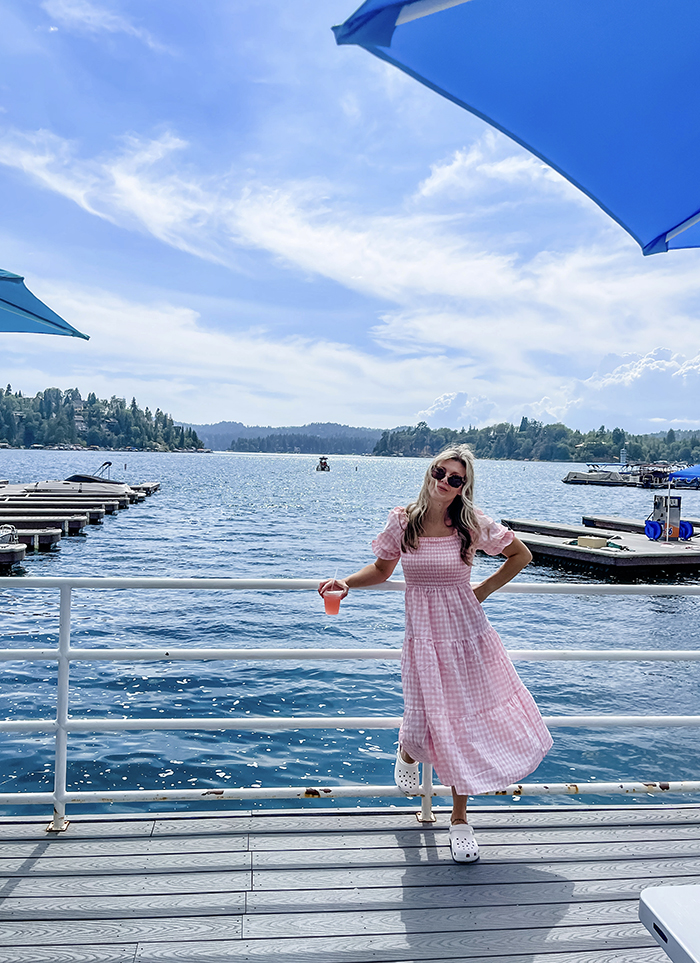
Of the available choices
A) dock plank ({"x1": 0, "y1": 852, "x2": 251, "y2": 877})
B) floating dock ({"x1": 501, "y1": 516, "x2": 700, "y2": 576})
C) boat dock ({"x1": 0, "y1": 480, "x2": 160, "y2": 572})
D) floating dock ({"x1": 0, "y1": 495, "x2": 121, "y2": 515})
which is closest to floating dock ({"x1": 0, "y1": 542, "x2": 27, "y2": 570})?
boat dock ({"x1": 0, "y1": 480, "x2": 160, "y2": 572})

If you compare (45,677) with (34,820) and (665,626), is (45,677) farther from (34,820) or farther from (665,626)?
(665,626)

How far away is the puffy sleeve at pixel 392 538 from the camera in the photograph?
2537 millimetres

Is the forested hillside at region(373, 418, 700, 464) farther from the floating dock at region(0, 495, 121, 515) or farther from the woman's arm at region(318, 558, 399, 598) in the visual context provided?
the woman's arm at region(318, 558, 399, 598)

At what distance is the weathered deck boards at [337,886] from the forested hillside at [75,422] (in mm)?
167765

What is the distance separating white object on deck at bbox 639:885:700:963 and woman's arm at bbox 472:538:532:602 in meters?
1.20

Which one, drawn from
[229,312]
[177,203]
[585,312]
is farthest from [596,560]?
[229,312]

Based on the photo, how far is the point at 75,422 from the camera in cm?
16162

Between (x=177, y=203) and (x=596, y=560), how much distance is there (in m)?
12.7

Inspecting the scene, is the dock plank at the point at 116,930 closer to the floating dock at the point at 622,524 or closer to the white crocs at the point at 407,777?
the white crocs at the point at 407,777

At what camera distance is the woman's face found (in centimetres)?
254

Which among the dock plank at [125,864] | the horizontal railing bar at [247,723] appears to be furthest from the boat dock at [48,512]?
the dock plank at [125,864]

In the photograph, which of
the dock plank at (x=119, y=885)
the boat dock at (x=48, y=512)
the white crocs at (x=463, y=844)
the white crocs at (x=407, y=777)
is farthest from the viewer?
the boat dock at (x=48, y=512)

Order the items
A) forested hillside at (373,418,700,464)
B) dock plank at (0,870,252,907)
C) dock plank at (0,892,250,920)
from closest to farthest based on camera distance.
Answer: dock plank at (0,892,250,920) < dock plank at (0,870,252,907) < forested hillside at (373,418,700,464)

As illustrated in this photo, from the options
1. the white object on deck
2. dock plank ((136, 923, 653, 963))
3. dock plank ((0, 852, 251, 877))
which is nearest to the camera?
the white object on deck
